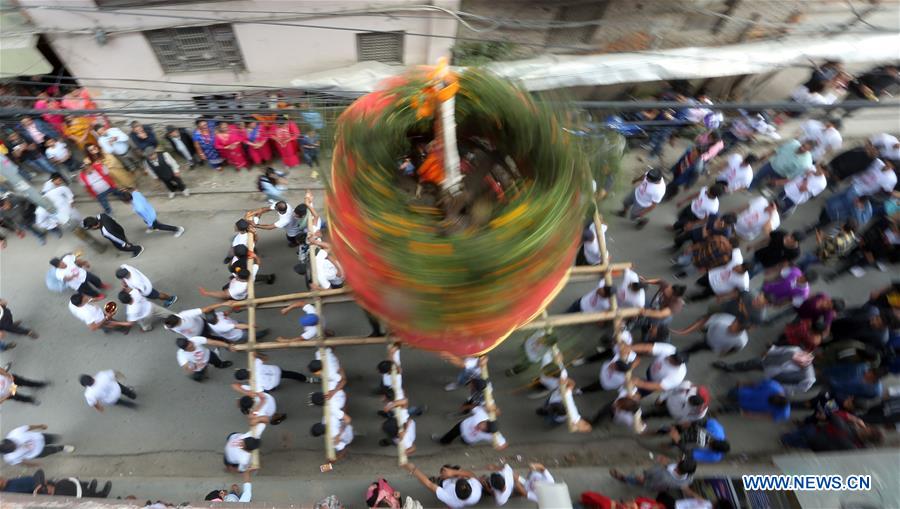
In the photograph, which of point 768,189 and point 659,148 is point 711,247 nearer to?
point 768,189

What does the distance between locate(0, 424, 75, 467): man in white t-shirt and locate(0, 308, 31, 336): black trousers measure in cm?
136

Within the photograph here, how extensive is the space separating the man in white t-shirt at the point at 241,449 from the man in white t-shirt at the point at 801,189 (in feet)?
21.6

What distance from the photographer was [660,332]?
15.6ft

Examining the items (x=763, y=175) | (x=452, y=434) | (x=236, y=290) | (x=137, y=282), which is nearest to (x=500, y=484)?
(x=452, y=434)

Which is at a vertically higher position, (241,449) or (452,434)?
(241,449)

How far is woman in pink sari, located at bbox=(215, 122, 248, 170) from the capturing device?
24.0 ft

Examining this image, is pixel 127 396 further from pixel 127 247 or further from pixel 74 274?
pixel 127 247

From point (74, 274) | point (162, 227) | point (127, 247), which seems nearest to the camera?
point (74, 274)

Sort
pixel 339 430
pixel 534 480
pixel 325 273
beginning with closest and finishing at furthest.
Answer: pixel 534 480 → pixel 339 430 → pixel 325 273

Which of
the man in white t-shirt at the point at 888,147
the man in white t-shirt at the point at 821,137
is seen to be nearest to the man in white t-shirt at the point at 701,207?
the man in white t-shirt at the point at 821,137

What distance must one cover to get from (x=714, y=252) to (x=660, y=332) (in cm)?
125

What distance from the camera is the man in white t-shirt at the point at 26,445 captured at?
14.9ft

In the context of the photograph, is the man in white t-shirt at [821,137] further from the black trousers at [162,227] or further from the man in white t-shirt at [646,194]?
the black trousers at [162,227]

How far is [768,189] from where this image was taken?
21.6 feet
